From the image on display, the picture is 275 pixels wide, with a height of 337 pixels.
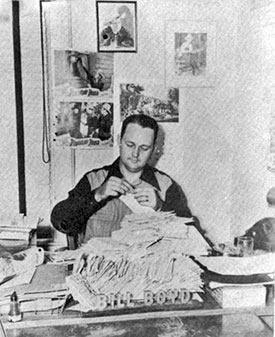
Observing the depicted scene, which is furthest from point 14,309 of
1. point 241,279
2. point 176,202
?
point 241,279

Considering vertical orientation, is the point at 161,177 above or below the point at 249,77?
below

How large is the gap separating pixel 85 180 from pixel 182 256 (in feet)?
1.14

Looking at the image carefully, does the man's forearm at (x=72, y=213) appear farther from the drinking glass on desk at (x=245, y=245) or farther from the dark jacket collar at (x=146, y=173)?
the drinking glass on desk at (x=245, y=245)

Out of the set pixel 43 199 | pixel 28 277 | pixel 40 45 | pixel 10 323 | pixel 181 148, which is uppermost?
pixel 40 45

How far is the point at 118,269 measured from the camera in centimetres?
155

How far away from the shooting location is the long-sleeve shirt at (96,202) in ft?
4.94

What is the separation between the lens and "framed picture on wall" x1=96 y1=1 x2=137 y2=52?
1.45 metres

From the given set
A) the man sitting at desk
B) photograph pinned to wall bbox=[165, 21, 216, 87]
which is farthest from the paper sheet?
photograph pinned to wall bbox=[165, 21, 216, 87]

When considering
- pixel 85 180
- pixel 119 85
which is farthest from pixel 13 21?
pixel 85 180

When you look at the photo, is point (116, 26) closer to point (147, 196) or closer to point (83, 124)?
point (83, 124)

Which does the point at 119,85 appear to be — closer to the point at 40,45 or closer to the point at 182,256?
the point at 40,45

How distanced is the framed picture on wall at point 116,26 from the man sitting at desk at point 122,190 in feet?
0.63

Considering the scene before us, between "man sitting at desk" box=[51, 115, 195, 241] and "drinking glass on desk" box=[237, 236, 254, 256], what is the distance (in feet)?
0.56

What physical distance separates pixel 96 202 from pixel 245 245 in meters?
0.44
